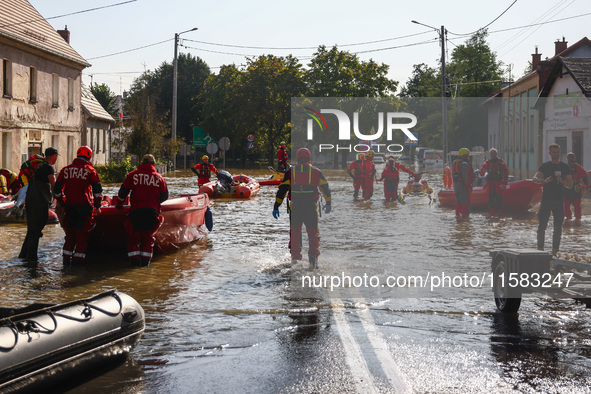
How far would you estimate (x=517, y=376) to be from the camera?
17.9 ft

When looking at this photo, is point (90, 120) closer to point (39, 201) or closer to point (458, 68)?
point (39, 201)

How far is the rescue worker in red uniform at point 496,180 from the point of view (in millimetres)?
19812

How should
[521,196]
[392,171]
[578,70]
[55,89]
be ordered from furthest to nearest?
[55,89], [578,70], [392,171], [521,196]

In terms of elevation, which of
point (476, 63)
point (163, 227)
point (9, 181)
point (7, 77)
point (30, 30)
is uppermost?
point (476, 63)

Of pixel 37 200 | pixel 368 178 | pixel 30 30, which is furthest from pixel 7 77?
pixel 37 200

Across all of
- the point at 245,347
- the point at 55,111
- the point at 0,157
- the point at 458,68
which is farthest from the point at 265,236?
the point at 458,68

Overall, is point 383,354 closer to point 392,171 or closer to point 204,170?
point 392,171

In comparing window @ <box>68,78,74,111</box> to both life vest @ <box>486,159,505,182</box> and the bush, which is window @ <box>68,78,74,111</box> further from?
life vest @ <box>486,159,505,182</box>

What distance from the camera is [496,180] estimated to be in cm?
2000

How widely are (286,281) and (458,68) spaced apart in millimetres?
85634

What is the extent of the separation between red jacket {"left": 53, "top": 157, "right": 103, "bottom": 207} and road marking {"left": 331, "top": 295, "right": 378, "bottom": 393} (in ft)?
16.5

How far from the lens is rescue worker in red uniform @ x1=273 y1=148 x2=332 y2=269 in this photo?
430 inches

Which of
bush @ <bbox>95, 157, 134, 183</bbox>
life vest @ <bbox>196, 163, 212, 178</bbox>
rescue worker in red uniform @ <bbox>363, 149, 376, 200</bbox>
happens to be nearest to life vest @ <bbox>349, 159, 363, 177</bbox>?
rescue worker in red uniform @ <bbox>363, 149, 376, 200</bbox>

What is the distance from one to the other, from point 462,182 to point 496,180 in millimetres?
1063
